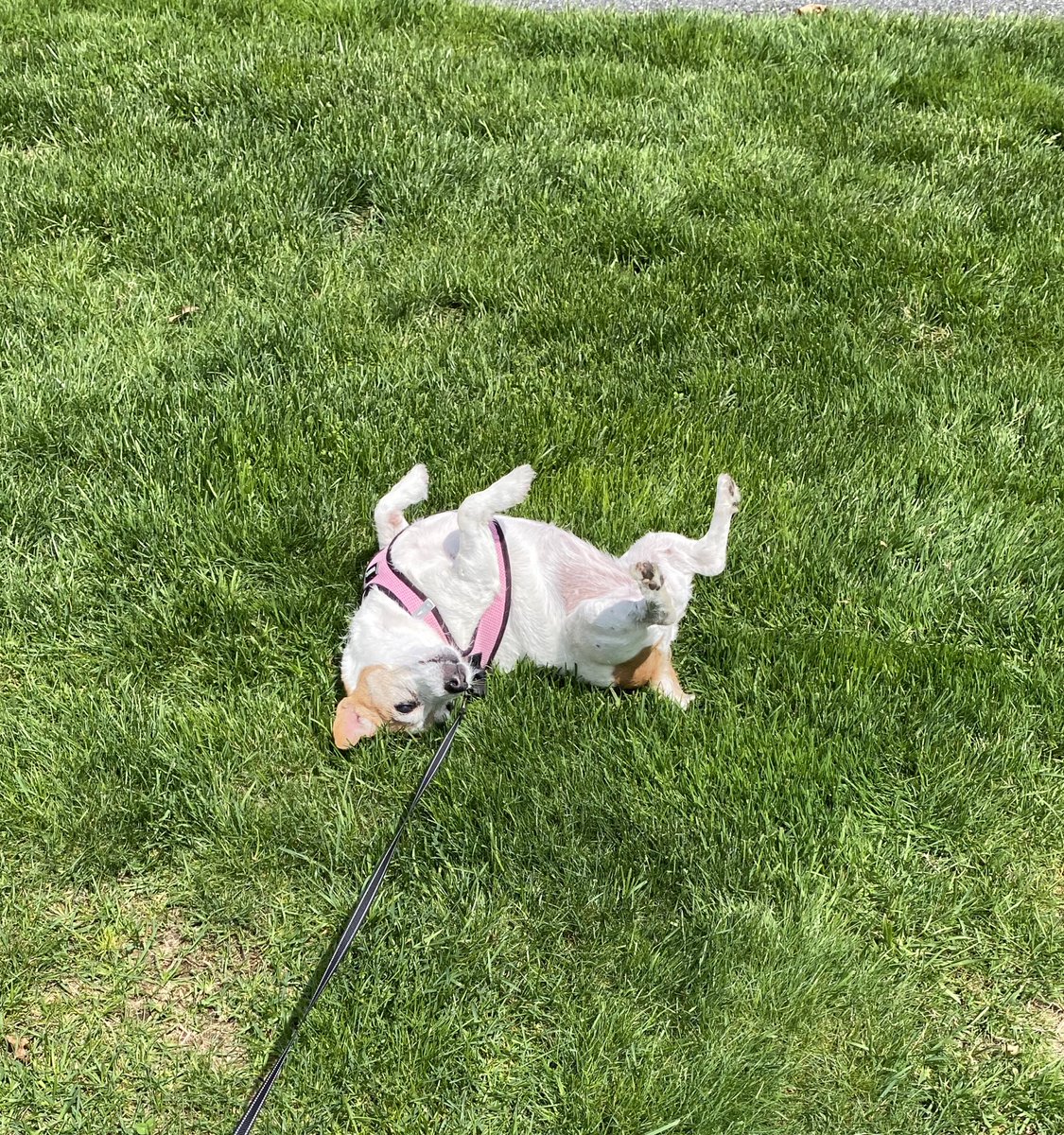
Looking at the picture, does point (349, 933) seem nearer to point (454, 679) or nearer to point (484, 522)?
point (454, 679)

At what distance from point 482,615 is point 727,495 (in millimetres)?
972

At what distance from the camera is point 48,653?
2.88 m

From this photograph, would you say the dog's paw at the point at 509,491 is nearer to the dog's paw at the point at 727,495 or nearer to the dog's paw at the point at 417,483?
the dog's paw at the point at 417,483

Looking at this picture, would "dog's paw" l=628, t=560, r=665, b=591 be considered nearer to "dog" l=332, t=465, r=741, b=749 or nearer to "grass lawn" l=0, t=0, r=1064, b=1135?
"dog" l=332, t=465, r=741, b=749

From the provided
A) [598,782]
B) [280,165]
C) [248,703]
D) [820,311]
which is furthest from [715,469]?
[280,165]

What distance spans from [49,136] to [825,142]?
4.07 meters

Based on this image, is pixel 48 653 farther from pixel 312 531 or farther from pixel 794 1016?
pixel 794 1016

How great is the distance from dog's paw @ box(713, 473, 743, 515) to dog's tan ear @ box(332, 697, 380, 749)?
1.37 m

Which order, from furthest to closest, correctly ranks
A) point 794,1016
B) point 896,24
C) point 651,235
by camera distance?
1. point 896,24
2. point 651,235
3. point 794,1016

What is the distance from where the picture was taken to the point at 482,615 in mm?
2867

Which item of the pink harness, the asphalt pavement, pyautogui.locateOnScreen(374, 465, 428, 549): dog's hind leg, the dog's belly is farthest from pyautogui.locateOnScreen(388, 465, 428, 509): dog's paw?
the asphalt pavement

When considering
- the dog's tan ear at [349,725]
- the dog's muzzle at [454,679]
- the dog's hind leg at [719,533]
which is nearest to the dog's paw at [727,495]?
the dog's hind leg at [719,533]

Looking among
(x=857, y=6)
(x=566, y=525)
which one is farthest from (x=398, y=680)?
(x=857, y=6)

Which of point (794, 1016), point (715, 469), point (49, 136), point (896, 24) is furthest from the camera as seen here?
point (896, 24)
